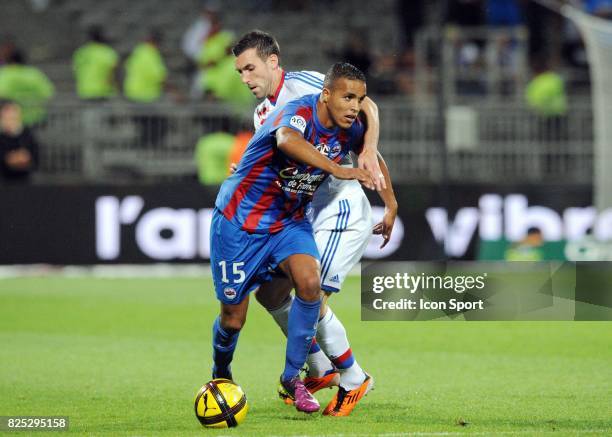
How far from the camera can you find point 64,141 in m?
17.5

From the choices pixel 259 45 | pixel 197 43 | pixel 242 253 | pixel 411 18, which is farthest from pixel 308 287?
pixel 411 18

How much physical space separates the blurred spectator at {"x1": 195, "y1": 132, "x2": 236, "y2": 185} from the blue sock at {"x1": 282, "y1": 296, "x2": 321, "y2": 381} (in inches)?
416

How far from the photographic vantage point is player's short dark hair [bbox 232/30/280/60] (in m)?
7.79

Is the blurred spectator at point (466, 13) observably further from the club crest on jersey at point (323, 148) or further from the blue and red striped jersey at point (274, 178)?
→ the club crest on jersey at point (323, 148)

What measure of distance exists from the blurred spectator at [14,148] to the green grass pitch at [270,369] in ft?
9.18

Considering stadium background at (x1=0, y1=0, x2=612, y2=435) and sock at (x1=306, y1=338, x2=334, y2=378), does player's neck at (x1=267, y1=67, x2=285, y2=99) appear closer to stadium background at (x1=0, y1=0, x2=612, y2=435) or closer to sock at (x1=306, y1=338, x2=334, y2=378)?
sock at (x1=306, y1=338, x2=334, y2=378)

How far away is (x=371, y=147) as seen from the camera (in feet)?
23.3

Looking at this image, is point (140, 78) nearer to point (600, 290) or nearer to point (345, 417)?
point (600, 290)

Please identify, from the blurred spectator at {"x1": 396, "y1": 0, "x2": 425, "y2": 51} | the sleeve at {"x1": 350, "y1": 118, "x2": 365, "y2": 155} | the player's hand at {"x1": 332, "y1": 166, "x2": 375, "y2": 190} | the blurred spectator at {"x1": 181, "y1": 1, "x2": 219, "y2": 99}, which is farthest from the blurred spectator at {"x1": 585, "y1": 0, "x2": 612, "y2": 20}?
the player's hand at {"x1": 332, "y1": 166, "x2": 375, "y2": 190}

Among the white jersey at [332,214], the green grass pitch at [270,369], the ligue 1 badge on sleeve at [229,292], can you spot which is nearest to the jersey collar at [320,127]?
the white jersey at [332,214]

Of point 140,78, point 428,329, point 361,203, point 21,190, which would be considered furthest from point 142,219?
point 361,203

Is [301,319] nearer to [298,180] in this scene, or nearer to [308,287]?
[308,287]

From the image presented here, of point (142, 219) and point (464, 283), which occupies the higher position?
point (464, 283)

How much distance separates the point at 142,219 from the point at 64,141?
67.8 inches
